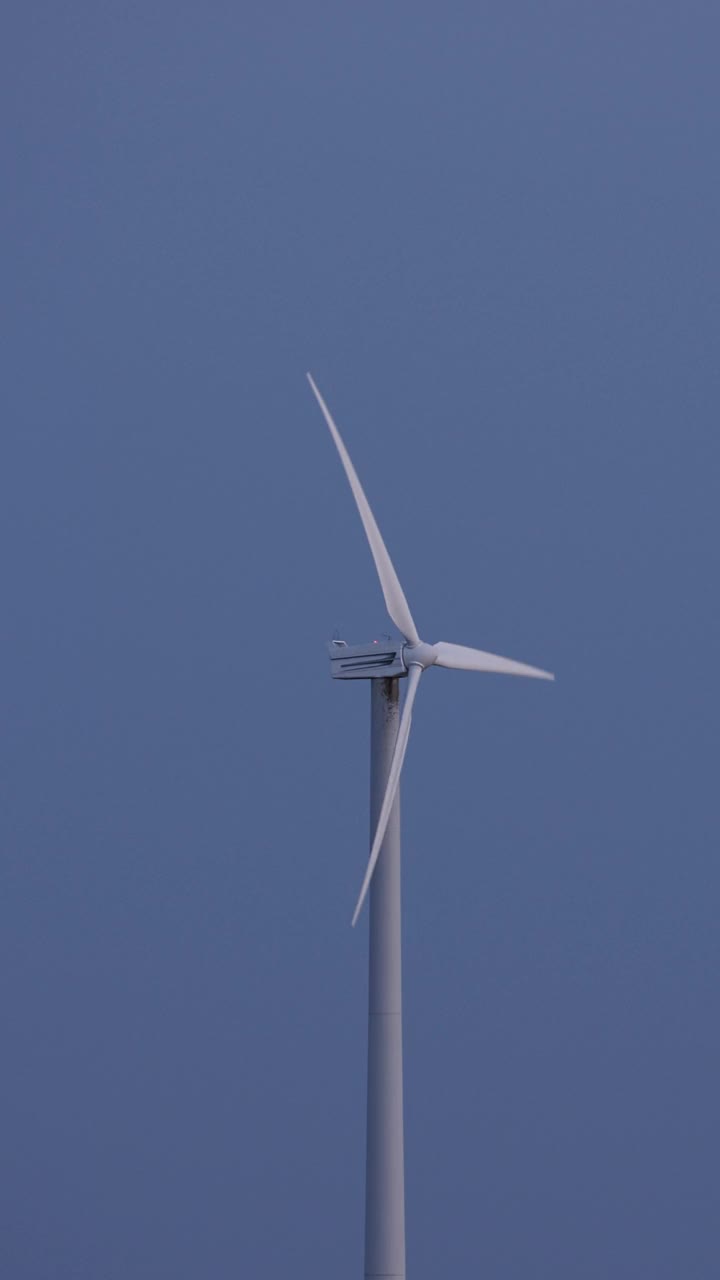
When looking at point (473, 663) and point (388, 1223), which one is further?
point (473, 663)

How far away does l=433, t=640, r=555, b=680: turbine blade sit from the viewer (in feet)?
131

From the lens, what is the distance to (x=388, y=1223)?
38.2 m

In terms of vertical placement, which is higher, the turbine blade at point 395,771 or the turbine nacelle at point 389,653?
the turbine nacelle at point 389,653

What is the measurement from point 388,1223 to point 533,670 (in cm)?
1094

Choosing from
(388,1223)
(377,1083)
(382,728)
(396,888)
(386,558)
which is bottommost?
(388,1223)

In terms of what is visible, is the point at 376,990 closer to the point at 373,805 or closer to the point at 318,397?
the point at 373,805

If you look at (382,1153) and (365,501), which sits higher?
(365,501)

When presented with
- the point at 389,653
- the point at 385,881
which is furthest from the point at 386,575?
the point at 385,881

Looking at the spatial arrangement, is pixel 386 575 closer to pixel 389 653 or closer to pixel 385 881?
pixel 389 653

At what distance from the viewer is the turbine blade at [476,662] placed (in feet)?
131

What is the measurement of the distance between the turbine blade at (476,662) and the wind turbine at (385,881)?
37 millimetres

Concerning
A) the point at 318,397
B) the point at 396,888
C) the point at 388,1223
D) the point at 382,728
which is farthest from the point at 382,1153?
the point at 318,397

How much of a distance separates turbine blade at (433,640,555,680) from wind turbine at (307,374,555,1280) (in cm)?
4

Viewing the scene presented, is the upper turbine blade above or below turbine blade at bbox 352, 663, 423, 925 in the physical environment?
above
